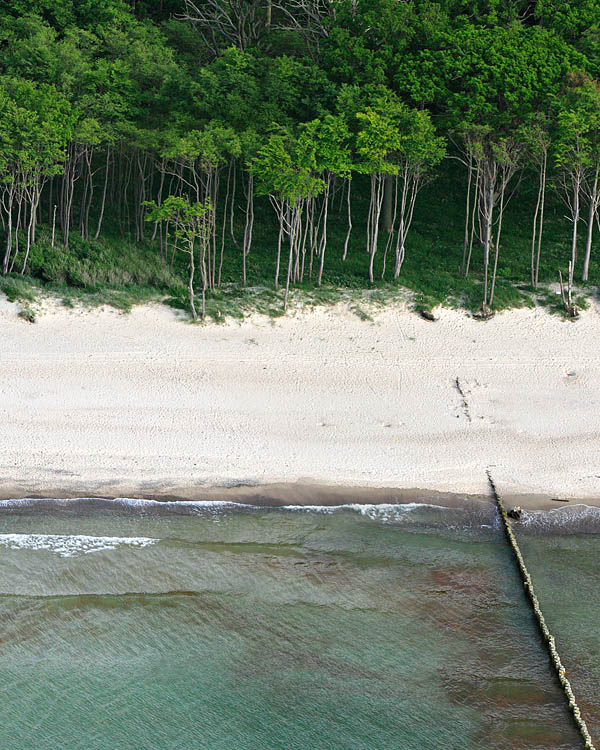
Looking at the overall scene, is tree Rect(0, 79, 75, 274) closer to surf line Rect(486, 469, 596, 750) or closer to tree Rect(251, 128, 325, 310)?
tree Rect(251, 128, 325, 310)

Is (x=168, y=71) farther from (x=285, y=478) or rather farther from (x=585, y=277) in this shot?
(x=285, y=478)

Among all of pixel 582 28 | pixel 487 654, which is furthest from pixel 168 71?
pixel 487 654

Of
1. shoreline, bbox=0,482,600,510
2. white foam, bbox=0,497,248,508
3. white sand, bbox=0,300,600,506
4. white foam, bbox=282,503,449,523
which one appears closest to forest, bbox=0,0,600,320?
white sand, bbox=0,300,600,506

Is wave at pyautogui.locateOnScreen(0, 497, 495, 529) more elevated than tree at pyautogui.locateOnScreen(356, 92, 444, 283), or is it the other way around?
tree at pyautogui.locateOnScreen(356, 92, 444, 283)

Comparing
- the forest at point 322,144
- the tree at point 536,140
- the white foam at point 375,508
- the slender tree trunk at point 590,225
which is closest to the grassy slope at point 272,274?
the forest at point 322,144

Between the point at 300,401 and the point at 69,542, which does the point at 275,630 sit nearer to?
the point at 69,542

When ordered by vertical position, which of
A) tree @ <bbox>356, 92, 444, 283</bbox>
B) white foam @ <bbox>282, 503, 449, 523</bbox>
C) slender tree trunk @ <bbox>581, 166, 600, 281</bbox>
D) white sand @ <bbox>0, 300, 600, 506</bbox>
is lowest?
white foam @ <bbox>282, 503, 449, 523</bbox>
